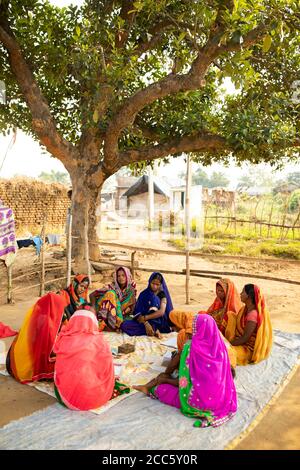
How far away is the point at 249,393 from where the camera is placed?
145 inches

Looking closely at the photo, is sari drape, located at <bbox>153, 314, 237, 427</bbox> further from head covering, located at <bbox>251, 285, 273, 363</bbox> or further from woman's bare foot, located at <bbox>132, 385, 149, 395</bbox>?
head covering, located at <bbox>251, 285, 273, 363</bbox>

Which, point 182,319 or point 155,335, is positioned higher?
point 182,319

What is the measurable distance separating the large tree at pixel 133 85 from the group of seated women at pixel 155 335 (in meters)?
2.92

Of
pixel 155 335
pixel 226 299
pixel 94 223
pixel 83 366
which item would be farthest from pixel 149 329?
pixel 94 223

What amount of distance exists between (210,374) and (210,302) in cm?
428

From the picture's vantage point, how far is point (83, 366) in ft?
10.8

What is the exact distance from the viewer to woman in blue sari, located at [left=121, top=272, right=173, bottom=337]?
5.34 meters

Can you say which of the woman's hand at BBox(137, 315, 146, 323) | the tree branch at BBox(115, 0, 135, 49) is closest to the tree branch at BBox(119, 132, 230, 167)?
the tree branch at BBox(115, 0, 135, 49)

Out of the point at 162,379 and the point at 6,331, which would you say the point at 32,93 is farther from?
the point at 162,379

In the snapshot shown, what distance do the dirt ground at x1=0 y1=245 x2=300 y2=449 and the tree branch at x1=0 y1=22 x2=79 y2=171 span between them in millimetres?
3023

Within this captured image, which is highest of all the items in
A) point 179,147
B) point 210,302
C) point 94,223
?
point 179,147

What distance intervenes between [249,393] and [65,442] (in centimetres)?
172

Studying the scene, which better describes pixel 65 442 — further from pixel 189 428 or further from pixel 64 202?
pixel 64 202
